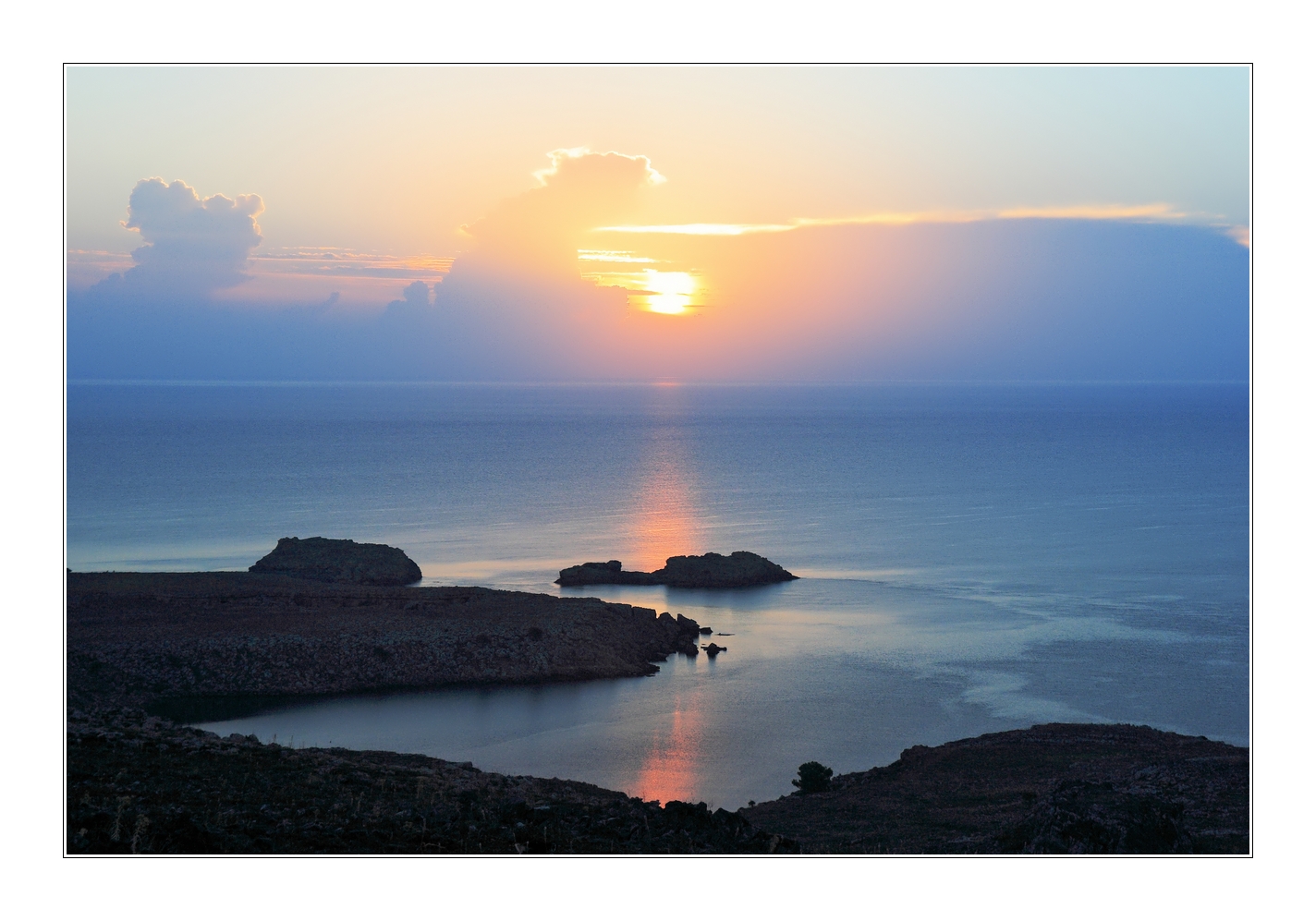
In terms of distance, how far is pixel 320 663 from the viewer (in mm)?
24484

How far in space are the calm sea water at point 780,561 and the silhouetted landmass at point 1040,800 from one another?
2.01 metres

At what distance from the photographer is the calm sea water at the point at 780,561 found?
21297 millimetres

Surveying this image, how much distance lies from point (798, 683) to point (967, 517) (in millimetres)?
32195

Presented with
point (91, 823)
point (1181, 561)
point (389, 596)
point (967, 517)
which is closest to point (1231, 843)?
point (91, 823)

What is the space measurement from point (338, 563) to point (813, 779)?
22902 millimetres

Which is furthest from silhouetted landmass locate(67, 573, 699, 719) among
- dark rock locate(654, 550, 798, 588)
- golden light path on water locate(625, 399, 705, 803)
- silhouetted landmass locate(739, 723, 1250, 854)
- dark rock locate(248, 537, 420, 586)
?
silhouetted landmass locate(739, 723, 1250, 854)

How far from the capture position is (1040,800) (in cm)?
1347

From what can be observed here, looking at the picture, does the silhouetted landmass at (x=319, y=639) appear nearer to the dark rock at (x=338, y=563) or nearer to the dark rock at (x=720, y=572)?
the dark rock at (x=338, y=563)

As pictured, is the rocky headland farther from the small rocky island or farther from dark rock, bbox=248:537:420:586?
the small rocky island

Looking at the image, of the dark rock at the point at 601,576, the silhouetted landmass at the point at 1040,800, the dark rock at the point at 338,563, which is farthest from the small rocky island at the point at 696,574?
the silhouetted landmass at the point at 1040,800

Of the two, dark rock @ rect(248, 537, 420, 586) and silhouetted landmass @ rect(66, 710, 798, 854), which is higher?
dark rock @ rect(248, 537, 420, 586)

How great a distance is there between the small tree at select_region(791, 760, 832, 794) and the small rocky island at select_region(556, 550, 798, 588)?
65.4 ft

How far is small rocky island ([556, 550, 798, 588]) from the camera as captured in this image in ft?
123

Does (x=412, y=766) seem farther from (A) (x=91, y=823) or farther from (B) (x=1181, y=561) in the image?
(B) (x=1181, y=561)
